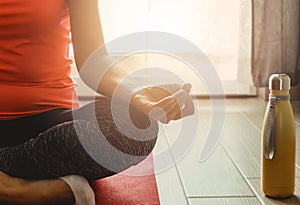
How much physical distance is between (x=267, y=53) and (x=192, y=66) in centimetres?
35

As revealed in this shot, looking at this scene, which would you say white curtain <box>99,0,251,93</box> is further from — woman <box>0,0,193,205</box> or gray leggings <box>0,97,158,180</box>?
gray leggings <box>0,97,158,180</box>

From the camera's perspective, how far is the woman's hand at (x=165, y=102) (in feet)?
3.35

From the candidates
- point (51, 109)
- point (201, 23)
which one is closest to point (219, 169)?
point (51, 109)

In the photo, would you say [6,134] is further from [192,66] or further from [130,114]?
[192,66]

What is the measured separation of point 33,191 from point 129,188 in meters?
0.29

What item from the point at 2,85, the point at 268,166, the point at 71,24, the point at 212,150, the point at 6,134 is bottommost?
the point at 212,150

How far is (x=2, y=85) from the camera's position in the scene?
4.14 feet

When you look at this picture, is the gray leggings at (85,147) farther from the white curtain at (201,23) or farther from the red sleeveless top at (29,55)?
the white curtain at (201,23)

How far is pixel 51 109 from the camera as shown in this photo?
4.23 feet

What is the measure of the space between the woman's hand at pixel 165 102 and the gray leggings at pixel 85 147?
7 centimetres

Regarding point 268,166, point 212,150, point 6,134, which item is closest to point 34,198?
point 6,134

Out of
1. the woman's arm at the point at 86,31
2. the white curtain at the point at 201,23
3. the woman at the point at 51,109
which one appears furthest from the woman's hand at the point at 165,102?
the white curtain at the point at 201,23

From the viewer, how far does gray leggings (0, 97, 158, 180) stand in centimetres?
114

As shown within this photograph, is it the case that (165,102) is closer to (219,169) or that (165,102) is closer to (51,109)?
(51,109)
